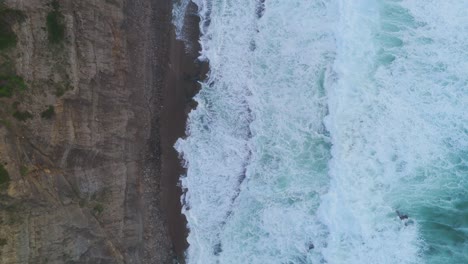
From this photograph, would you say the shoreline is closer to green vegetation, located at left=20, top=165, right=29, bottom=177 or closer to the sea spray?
the sea spray

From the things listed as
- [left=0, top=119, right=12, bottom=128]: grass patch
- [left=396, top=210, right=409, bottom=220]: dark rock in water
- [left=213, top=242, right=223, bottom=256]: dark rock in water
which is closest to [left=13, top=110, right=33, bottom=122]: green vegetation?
[left=0, top=119, right=12, bottom=128]: grass patch

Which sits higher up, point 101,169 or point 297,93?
point 297,93

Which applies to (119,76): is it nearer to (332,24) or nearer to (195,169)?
(195,169)

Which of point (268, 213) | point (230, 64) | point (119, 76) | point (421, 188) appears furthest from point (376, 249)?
point (119, 76)

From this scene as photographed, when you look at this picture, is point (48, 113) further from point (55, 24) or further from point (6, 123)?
point (55, 24)

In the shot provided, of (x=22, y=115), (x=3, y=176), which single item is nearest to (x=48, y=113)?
(x=22, y=115)

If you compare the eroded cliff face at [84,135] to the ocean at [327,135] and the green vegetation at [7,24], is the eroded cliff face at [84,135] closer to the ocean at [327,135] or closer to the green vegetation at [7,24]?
the green vegetation at [7,24]
